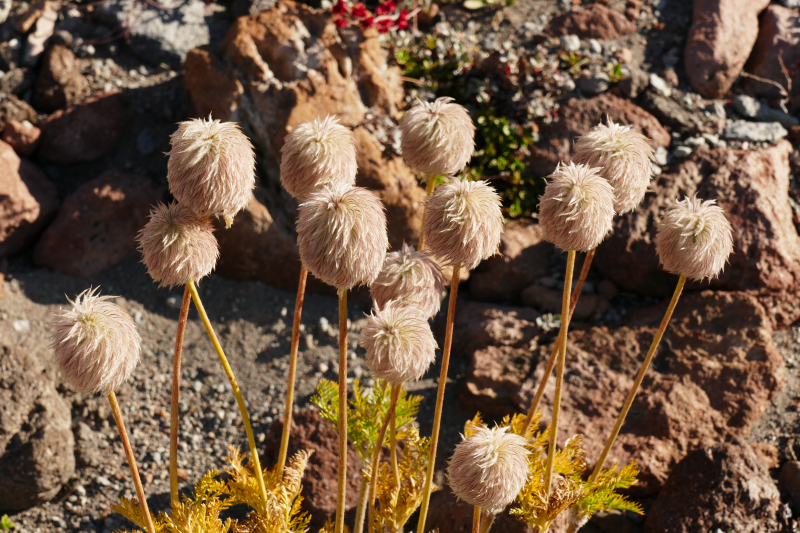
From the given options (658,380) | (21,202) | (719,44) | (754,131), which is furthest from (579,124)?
(21,202)

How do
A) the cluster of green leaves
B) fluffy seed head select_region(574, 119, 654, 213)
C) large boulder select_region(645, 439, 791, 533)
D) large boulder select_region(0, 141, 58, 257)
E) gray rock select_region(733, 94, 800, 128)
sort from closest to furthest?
fluffy seed head select_region(574, 119, 654, 213) → the cluster of green leaves → large boulder select_region(645, 439, 791, 533) → large boulder select_region(0, 141, 58, 257) → gray rock select_region(733, 94, 800, 128)

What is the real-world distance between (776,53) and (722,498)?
4.16m

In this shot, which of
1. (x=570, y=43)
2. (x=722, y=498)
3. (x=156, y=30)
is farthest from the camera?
(x=156, y=30)

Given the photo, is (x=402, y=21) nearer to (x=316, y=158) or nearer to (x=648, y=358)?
(x=316, y=158)

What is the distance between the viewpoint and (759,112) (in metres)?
5.99

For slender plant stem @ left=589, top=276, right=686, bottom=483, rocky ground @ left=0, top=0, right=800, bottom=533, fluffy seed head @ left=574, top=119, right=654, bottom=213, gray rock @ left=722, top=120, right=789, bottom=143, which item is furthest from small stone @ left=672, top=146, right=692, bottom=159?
fluffy seed head @ left=574, top=119, right=654, bottom=213

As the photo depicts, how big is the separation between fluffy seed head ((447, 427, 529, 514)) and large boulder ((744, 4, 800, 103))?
5153 millimetres

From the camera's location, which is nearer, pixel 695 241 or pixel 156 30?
pixel 695 241

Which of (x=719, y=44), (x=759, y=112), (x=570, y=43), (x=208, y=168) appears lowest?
(x=759, y=112)

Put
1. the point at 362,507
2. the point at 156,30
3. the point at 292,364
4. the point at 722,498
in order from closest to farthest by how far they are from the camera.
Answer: the point at 292,364 < the point at 362,507 < the point at 722,498 < the point at 156,30

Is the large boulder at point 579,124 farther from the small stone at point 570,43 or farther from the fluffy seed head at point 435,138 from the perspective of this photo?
the fluffy seed head at point 435,138

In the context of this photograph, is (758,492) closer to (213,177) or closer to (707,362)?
(707,362)

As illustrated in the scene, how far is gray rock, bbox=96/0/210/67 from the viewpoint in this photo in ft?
21.5

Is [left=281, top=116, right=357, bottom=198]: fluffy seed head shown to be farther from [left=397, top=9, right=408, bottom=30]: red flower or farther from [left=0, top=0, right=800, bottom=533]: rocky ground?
[left=397, top=9, right=408, bottom=30]: red flower
